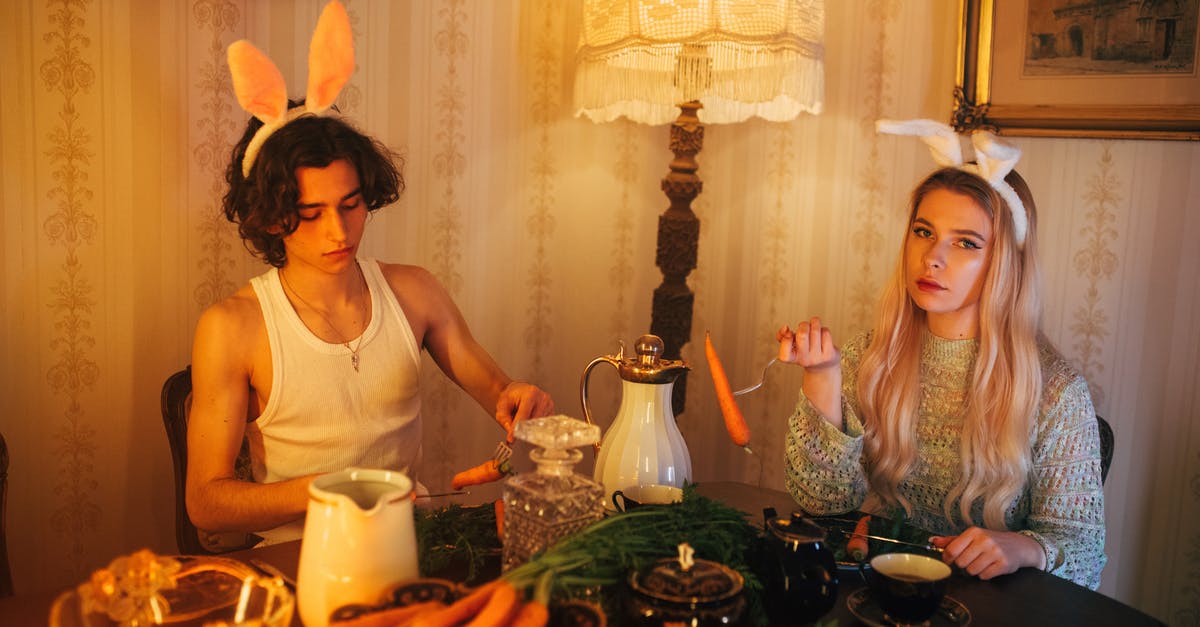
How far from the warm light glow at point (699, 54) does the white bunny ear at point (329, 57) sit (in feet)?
2.25

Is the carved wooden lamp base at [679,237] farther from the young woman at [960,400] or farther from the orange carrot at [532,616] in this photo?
the orange carrot at [532,616]

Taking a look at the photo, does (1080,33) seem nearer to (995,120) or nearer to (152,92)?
(995,120)

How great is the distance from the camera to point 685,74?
→ 229 cm

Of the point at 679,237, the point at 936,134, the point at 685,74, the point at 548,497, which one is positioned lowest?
the point at 548,497

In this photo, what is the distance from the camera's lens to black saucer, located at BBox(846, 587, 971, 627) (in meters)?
1.24

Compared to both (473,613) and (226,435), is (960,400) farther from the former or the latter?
(226,435)

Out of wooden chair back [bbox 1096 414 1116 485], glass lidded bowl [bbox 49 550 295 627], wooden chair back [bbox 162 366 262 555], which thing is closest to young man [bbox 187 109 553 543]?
wooden chair back [bbox 162 366 262 555]

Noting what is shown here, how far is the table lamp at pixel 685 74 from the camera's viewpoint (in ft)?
7.09

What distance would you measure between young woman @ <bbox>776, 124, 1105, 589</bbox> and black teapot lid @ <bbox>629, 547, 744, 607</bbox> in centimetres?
67

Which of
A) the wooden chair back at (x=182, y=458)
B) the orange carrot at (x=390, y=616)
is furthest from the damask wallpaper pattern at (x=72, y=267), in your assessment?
the orange carrot at (x=390, y=616)

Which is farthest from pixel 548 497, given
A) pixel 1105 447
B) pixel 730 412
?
pixel 1105 447

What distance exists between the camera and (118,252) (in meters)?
2.09

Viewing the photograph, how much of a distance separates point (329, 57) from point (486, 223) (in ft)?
3.41

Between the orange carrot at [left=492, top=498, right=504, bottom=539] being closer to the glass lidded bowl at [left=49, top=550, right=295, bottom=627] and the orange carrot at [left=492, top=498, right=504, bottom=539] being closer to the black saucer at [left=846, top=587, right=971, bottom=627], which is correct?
the glass lidded bowl at [left=49, top=550, right=295, bottom=627]
